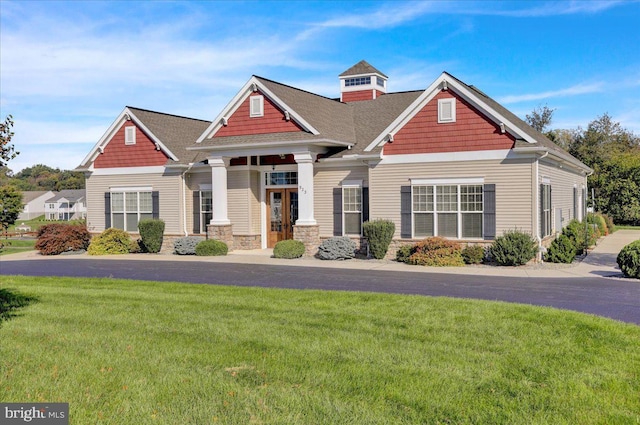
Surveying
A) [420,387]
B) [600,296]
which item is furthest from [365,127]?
[420,387]

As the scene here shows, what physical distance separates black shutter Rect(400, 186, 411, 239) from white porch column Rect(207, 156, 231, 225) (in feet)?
24.6

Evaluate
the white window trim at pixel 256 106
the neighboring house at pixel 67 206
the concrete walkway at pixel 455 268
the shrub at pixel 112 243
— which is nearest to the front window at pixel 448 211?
the concrete walkway at pixel 455 268

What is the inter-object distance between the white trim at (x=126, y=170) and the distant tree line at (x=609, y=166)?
27.2 metres

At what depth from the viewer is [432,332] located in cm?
934

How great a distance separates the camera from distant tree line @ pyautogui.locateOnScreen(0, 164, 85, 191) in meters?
115

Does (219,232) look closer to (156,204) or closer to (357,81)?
(156,204)

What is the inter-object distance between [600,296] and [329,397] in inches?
345

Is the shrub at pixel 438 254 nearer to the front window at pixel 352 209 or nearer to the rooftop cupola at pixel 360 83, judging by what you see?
the front window at pixel 352 209

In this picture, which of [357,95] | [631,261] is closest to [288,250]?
[357,95]

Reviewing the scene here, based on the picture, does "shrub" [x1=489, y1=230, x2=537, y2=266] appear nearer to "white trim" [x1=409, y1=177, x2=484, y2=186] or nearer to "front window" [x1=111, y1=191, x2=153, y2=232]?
"white trim" [x1=409, y1=177, x2=484, y2=186]

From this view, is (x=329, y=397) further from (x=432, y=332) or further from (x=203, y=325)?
(x=203, y=325)

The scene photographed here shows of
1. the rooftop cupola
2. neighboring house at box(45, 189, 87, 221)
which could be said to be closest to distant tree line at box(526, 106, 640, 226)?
the rooftop cupola

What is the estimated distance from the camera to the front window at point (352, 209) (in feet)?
76.5

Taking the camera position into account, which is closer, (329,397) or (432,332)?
(329,397)
